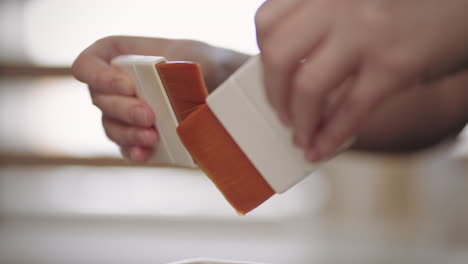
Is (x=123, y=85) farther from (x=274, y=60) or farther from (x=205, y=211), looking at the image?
(x=205, y=211)

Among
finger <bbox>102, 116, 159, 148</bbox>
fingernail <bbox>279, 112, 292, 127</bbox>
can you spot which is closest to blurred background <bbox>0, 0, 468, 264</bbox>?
finger <bbox>102, 116, 159, 148</bbox>

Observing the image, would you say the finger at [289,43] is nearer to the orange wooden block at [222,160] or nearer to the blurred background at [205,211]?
the orange wooden block at [222,160]

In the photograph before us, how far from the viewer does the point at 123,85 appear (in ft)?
0.81

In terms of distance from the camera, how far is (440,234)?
91 cm

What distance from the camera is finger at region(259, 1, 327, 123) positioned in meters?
0.16

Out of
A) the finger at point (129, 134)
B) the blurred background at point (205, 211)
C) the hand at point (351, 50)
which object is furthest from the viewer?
the blurred background at point (205, 211)

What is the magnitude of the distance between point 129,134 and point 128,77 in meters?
0.03

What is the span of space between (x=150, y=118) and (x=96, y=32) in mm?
96

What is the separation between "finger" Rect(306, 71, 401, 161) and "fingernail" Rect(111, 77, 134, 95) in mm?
102

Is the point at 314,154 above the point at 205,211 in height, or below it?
above

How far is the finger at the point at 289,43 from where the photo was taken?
157mm

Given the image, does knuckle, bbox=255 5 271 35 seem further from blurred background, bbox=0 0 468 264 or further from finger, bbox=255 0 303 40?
blurred background, bbox=0 0 468 264

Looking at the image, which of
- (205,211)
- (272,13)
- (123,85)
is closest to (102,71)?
(123,85)

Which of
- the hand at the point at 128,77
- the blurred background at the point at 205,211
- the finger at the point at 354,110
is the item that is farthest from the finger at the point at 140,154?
the blurred background at the point at 205,211
